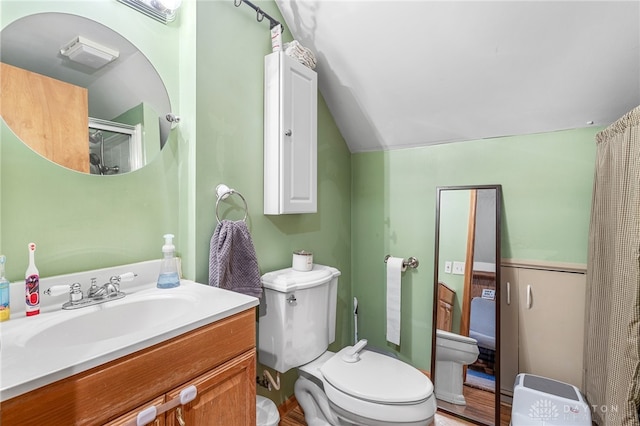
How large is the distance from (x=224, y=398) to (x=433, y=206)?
1.57 metres

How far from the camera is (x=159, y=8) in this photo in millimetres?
1199

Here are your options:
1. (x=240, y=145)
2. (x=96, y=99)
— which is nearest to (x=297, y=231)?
(x=240, y=145)

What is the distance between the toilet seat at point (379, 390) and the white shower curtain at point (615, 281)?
2.22 ft

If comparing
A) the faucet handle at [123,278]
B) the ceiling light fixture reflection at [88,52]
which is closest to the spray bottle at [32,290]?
the faucet handle at [123,278]

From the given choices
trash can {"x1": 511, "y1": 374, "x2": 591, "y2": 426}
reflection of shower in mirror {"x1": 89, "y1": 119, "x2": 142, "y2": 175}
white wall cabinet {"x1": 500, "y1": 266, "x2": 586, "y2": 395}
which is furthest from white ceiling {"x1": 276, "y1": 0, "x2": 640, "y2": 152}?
trash can {"x1": 511, "y1": 374, "x2": 591, "y2": 426}

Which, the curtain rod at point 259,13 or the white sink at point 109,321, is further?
the curtain rod at point 259,13

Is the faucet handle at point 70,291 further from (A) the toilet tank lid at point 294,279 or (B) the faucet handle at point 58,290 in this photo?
(A) the toilet tank lid at point 294,279

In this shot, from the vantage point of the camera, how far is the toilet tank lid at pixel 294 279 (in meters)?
1.33

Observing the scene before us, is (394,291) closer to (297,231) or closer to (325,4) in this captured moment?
(297,231)

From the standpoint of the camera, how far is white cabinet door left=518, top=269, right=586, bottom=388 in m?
1.55

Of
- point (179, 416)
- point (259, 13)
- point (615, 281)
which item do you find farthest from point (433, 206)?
point (179, 416)

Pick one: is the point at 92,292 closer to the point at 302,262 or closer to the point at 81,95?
the point at 81,95

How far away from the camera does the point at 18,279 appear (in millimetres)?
898

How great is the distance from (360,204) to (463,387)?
1.29 meters
